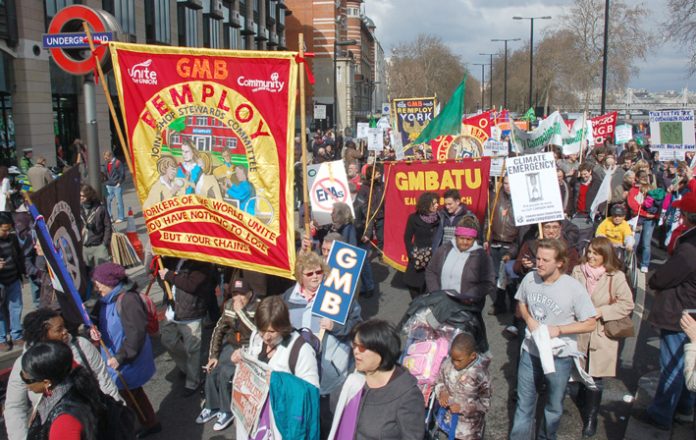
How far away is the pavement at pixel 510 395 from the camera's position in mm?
4934

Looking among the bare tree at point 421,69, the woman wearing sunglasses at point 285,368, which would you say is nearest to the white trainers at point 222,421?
the woman wearing sunglasses at point 285,368

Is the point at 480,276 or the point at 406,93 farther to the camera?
the point at 406,93

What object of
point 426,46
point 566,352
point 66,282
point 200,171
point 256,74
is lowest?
point 566,352

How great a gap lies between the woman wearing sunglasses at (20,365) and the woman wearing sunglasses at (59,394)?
0.44m

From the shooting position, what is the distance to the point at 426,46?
69.1 m

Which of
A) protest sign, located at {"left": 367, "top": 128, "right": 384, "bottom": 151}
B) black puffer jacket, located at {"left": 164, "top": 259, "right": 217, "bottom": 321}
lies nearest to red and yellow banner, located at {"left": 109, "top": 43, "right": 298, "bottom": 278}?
black puffer jacket, located at {"left": 164, "top": 259, "right": 217, "bottom": 321}

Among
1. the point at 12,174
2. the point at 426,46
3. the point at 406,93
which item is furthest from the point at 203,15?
the point at 426,46

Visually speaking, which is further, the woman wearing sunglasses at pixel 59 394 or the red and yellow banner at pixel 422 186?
the red and yellow banner at pixel 422 186

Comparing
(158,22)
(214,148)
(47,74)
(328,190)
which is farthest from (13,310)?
(158,22)

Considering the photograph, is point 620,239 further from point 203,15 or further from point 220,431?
point 203,15

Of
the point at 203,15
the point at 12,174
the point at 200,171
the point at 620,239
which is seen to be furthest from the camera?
the point at 203,15

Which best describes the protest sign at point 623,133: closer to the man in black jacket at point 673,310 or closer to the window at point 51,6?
the man in black jacket at point 673,310

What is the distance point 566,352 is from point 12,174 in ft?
44.1

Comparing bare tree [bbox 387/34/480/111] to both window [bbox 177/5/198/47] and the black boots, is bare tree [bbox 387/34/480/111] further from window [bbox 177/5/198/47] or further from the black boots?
the black boots
